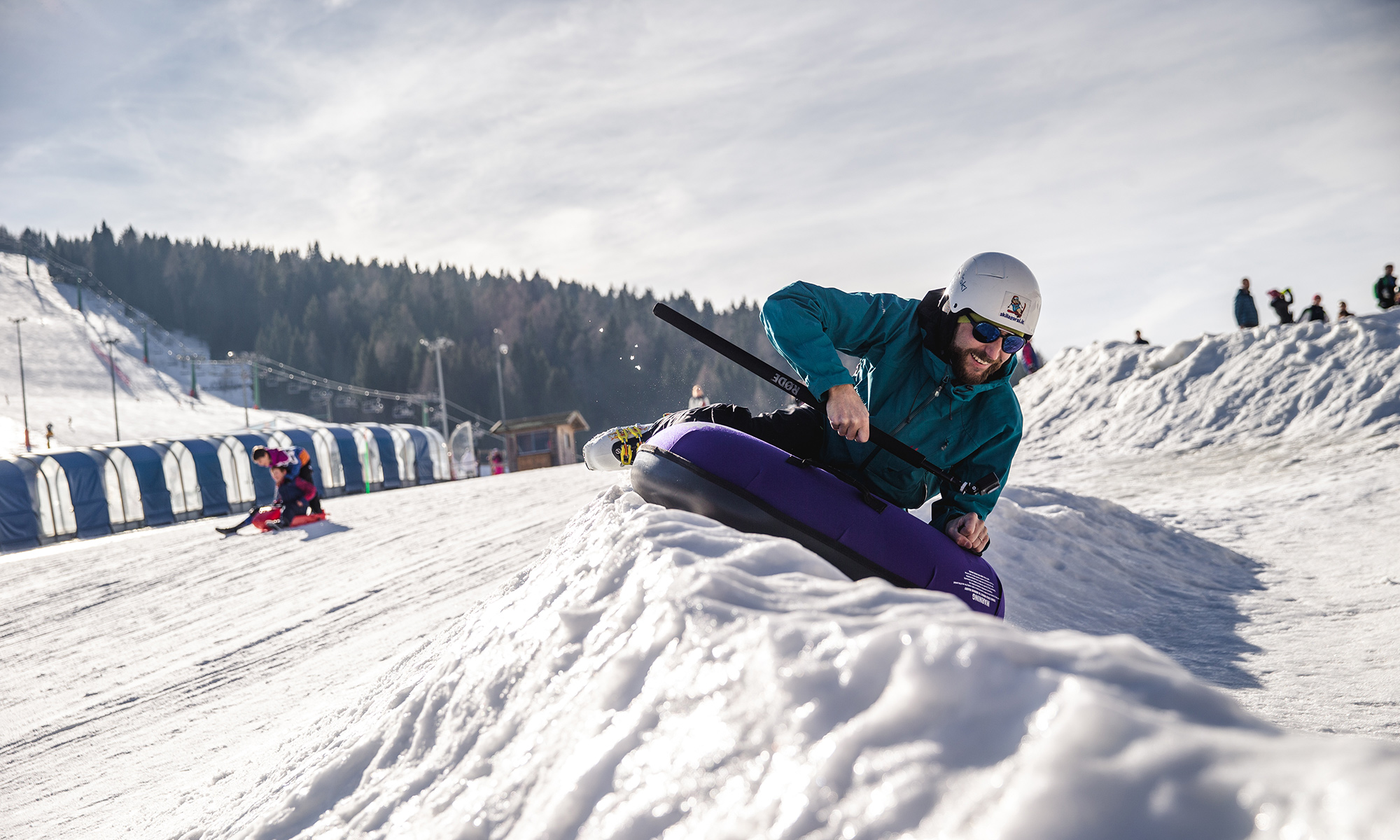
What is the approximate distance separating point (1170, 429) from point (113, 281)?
102426 mm

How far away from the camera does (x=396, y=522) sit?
40.7 feet

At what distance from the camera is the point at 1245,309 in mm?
20375

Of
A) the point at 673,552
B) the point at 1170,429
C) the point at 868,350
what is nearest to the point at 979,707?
the point at 673,552

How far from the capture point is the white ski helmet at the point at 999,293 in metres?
3.21

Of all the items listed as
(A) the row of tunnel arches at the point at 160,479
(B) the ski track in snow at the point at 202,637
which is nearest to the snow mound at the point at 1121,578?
(B) the ski track in snow at the point at 202,637

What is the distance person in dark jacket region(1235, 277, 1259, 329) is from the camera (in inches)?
795

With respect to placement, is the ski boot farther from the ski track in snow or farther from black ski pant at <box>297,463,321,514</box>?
black ski pant at <box>297,463,321,514</box>

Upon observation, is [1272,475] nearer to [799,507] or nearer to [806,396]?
[806,396]

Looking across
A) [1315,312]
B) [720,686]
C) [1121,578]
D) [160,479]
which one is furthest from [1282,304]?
[160,479]

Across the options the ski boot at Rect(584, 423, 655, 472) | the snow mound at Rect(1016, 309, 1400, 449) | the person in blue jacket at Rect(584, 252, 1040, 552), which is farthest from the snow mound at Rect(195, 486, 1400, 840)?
the snow mound at Rect(1016, 309, 1400, 449)

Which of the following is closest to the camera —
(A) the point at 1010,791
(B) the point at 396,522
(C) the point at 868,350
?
(A) the point at 1010,791

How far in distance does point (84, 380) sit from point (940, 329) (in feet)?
211

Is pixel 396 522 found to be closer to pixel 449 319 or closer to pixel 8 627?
Result: pixel 8 627

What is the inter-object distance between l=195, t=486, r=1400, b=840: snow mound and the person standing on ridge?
22578 mm
